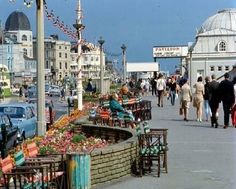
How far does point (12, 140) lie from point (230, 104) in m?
8.38

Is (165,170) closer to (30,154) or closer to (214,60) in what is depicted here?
(30,154)

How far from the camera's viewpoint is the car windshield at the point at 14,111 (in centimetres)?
2487

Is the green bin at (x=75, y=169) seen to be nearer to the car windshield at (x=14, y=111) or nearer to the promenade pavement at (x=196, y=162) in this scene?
the promenade pavement at (x=196, y=162)

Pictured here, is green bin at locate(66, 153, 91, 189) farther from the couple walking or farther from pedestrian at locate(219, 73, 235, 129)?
the couple walking

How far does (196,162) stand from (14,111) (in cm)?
1257

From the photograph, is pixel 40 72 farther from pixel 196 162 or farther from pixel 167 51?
pixel 167 51

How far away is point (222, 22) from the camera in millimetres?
122750

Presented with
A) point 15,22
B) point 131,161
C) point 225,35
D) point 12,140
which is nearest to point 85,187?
point 131,161

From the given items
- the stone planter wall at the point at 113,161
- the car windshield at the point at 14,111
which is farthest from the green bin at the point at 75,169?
the car windshield at the point at 14,111

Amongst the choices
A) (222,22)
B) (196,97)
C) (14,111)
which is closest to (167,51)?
(222,22)

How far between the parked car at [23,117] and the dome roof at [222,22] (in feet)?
324

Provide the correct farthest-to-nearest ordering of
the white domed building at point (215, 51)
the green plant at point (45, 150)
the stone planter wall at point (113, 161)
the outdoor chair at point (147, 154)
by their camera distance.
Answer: the white domed building at point (215, 51)
the outdoor chair at point (147, 154)
the green plant at point (45, 150)
the stone planter wall at point (113, 161)

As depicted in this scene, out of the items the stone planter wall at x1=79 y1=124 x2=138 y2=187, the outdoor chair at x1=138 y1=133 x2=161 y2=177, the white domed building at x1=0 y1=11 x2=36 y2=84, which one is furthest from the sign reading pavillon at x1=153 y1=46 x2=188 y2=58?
the stone planter wall at x1=79 y1=124 x2=138 y2=187

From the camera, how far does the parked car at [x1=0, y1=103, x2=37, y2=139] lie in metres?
23.5
